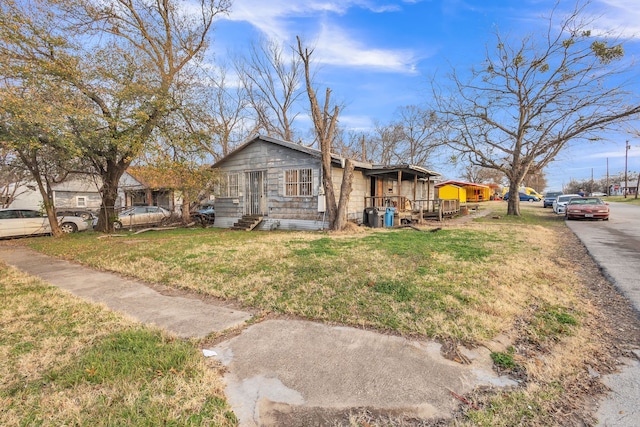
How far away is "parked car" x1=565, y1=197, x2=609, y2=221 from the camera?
1600 cm

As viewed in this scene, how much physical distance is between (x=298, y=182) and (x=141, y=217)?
1006 cm

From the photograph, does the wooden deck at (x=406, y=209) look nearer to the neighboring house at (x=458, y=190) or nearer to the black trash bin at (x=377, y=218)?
the black trash bin at (x=377, y=218)

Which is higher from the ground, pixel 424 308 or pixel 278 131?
pixel 278 131

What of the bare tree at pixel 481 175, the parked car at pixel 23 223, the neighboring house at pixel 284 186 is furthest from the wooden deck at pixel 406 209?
the bare tree at pixel 481 175

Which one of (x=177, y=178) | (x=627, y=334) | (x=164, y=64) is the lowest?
(x=627, y=334)

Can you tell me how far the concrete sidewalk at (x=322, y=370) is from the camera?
2.13m

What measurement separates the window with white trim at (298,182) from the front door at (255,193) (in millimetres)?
1401

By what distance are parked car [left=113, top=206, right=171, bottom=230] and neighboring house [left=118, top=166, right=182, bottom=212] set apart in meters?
0.69

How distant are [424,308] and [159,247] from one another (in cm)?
787

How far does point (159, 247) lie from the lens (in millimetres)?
8922

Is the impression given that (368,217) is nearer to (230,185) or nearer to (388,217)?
(388,217)

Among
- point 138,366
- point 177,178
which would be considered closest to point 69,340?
point 138,366

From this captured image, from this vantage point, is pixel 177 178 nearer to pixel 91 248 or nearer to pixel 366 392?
pixel 91 248

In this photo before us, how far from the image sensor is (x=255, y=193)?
15.3m
